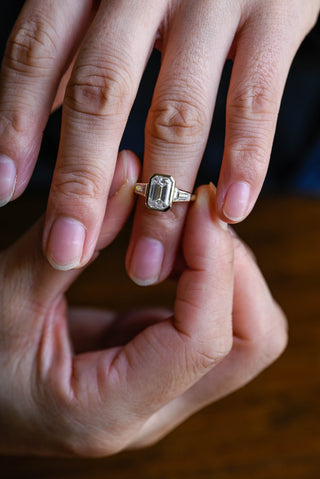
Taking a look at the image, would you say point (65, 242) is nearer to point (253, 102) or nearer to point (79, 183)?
point (79, 183)

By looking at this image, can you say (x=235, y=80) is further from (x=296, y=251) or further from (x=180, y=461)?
(x=180, y=461)

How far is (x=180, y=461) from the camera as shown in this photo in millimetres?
1062

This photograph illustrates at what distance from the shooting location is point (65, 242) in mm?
751

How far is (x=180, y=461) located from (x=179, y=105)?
0.72 meters

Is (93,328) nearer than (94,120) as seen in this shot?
No

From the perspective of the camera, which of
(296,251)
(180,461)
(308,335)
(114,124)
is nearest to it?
(114,124)

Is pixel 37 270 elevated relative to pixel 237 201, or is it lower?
lower

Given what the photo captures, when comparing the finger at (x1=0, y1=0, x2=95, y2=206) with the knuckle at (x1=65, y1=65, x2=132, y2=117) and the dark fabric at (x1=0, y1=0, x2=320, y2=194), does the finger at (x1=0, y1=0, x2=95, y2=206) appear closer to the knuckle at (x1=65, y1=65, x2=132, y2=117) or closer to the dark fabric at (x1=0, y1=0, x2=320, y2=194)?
the knuckle at (x1=65, y1=65, x2=132, y2=117)

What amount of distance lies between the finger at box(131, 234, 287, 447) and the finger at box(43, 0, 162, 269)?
0.28 meters

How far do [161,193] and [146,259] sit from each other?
13 cm

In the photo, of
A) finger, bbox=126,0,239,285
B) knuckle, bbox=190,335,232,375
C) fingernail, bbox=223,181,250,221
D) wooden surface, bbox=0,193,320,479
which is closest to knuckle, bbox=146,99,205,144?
finger, bbox=126,0,239,285

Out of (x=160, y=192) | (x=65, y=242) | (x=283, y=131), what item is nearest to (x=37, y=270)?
(x=65, y=242)

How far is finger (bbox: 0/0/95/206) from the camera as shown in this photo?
2.63ft

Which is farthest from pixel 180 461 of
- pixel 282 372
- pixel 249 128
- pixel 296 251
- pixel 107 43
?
pixel 107 43
